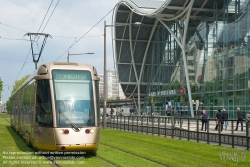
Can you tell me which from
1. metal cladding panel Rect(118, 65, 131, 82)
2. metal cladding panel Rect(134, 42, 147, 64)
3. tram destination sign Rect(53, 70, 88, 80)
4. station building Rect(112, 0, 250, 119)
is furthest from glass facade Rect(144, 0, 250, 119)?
tram destination sign Rect(53, 70, 88, 80)

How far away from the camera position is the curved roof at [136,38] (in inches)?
2287

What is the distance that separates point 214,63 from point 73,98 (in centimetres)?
3480

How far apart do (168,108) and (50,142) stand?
40.7 m

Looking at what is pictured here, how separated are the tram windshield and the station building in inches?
936

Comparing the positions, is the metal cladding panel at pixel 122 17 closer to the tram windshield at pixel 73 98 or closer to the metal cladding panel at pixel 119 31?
the metal cladding panel at pixel 119 31

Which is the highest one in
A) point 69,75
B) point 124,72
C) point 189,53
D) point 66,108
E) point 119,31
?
Result: point 119,31

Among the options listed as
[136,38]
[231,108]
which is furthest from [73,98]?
[136,38]

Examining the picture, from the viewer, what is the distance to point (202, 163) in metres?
13.1

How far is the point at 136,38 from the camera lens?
237ft

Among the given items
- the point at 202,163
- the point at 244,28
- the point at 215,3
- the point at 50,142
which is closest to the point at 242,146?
the point at 202,163

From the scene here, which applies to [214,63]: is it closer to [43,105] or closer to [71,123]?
[43,105]

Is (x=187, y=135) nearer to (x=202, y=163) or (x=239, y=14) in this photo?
(x=202, y=163)

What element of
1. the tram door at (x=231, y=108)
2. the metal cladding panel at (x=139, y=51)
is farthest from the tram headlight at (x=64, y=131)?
the metal cladding panel at (x=139, y=51)

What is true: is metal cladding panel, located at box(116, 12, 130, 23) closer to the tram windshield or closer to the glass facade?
the glass facade
